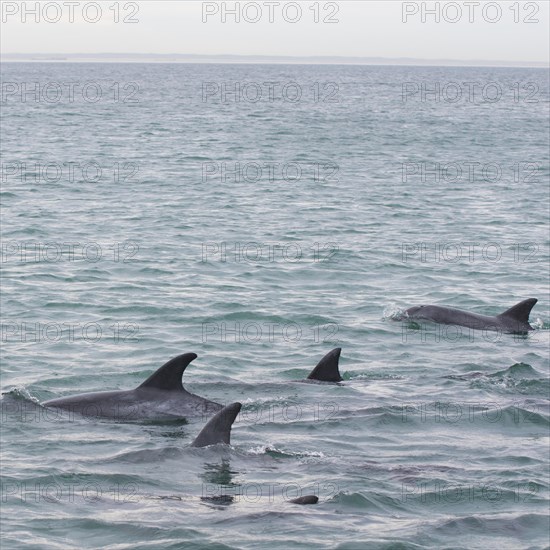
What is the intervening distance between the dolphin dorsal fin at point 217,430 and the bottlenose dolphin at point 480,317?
349 inches

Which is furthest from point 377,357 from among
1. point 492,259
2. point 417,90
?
point 417,90

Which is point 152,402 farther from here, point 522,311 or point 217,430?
point 522,311

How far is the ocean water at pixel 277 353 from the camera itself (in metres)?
12.6

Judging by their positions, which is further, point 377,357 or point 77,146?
point 77,146

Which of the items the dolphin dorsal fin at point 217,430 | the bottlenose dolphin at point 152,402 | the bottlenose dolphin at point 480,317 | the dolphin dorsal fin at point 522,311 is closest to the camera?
the dolphin dorsal fin at point 217,430

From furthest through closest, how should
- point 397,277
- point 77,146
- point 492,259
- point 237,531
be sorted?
point 77,146 < point 492,259 < point 397,277 < point 237,531

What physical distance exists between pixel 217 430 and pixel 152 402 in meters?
2.06

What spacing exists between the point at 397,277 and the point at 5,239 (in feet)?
33.5

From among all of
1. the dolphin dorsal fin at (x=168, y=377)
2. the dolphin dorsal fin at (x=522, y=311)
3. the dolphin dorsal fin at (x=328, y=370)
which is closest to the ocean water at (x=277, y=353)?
the dolphin dorsal fin at (x=328, y=370)

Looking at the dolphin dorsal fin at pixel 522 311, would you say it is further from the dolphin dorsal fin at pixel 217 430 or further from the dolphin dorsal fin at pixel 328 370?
the dolphin dorsal fin at pixel 217 430

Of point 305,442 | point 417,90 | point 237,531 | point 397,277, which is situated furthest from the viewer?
point 417,90

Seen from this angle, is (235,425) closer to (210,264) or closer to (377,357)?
(377,357)

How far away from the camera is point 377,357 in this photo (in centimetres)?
1984

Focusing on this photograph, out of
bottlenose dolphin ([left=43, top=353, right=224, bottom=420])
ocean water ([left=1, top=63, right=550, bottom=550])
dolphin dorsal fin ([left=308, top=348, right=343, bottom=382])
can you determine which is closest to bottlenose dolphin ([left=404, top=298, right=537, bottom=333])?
ocean water ([left=1, top=63, right=550, bottom=550])
